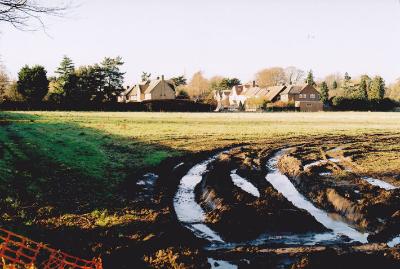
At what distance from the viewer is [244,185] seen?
1251cm

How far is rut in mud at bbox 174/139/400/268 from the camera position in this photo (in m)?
7.66

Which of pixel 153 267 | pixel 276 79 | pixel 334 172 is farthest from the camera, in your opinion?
pixel 276 79

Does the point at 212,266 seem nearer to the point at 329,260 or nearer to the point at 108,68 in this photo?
the point at 329,260

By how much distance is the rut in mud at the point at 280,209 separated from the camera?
7.66 m

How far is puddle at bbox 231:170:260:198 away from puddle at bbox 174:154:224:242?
1.19 meters

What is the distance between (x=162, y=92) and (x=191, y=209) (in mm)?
87290

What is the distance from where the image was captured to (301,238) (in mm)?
7672

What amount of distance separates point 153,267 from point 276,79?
437 ft

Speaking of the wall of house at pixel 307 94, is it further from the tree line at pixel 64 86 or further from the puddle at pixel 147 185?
the puddle at pixel 147 185

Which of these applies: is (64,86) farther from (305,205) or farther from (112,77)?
(305,205)

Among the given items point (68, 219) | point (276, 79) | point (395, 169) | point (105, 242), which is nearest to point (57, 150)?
point (68, 219)

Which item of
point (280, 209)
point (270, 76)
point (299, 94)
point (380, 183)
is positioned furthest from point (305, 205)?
point (270, 76)

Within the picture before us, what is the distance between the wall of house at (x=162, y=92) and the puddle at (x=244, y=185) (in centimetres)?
8259

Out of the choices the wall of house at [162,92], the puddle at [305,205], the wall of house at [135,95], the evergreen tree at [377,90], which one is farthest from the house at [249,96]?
the puddle at [305,205]
